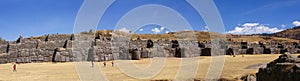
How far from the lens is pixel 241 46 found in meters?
63.2

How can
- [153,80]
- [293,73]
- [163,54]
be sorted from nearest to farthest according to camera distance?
[293,73], [153,80], [163,54]

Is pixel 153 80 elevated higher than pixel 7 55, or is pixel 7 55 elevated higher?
pixel 7 55

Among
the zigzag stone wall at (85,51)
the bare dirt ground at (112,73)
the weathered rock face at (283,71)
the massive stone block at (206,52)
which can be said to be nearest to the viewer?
the weathered rock face at (283,71)

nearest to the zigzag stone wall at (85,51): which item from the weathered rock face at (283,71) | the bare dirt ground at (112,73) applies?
the bare dirt ground at (112,73)

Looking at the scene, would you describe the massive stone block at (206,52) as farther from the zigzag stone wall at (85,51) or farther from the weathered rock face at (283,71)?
the weathered rock face at (283,71)

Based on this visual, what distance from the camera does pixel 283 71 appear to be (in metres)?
11.1

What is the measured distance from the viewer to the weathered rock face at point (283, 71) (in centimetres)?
1060

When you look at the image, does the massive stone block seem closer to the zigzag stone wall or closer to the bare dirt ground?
the zigzag stone wall

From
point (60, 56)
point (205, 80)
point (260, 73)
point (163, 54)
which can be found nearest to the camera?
point (260, 73)

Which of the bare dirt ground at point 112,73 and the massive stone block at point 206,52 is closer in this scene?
the bare dirt ground at point 112,73

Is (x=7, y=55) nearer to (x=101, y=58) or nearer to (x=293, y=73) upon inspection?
(x=101, y=58)

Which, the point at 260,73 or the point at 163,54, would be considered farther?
the point at 163,54

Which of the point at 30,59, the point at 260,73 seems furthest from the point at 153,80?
the point at 30,59

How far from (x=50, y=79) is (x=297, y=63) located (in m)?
18.3
